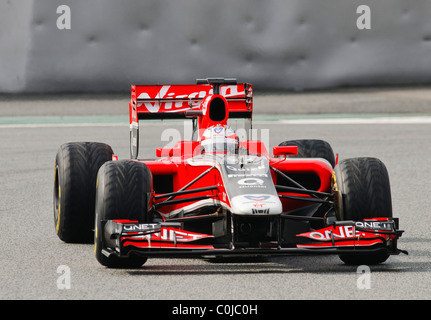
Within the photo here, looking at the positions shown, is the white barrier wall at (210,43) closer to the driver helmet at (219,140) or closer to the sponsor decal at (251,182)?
the driver helmet at (219,140)

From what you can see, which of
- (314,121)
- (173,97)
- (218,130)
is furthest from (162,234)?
(314,121)

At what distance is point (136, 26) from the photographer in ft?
74.0

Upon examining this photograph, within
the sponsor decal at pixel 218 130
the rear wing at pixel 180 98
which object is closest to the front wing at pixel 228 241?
the sponsor decal at pixel 218 130

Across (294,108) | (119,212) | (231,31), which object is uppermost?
(231,31)

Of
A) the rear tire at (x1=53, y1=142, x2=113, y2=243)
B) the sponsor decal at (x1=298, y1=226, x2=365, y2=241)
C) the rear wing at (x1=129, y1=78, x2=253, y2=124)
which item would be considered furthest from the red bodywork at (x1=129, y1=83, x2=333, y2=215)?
the sponsor decal at (x1=298, y1=226, x2=365, y2=241)

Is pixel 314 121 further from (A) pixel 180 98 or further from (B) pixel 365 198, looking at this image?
(B) pixel 365 198

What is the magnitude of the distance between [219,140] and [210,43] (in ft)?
46.1

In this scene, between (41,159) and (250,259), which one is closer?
(250,259)

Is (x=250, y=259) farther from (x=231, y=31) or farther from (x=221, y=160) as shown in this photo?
(x=231, y=31)

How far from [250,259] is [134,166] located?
4.00 ft

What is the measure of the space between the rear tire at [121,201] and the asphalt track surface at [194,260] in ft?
0.32

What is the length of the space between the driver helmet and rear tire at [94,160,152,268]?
1.15 meters
